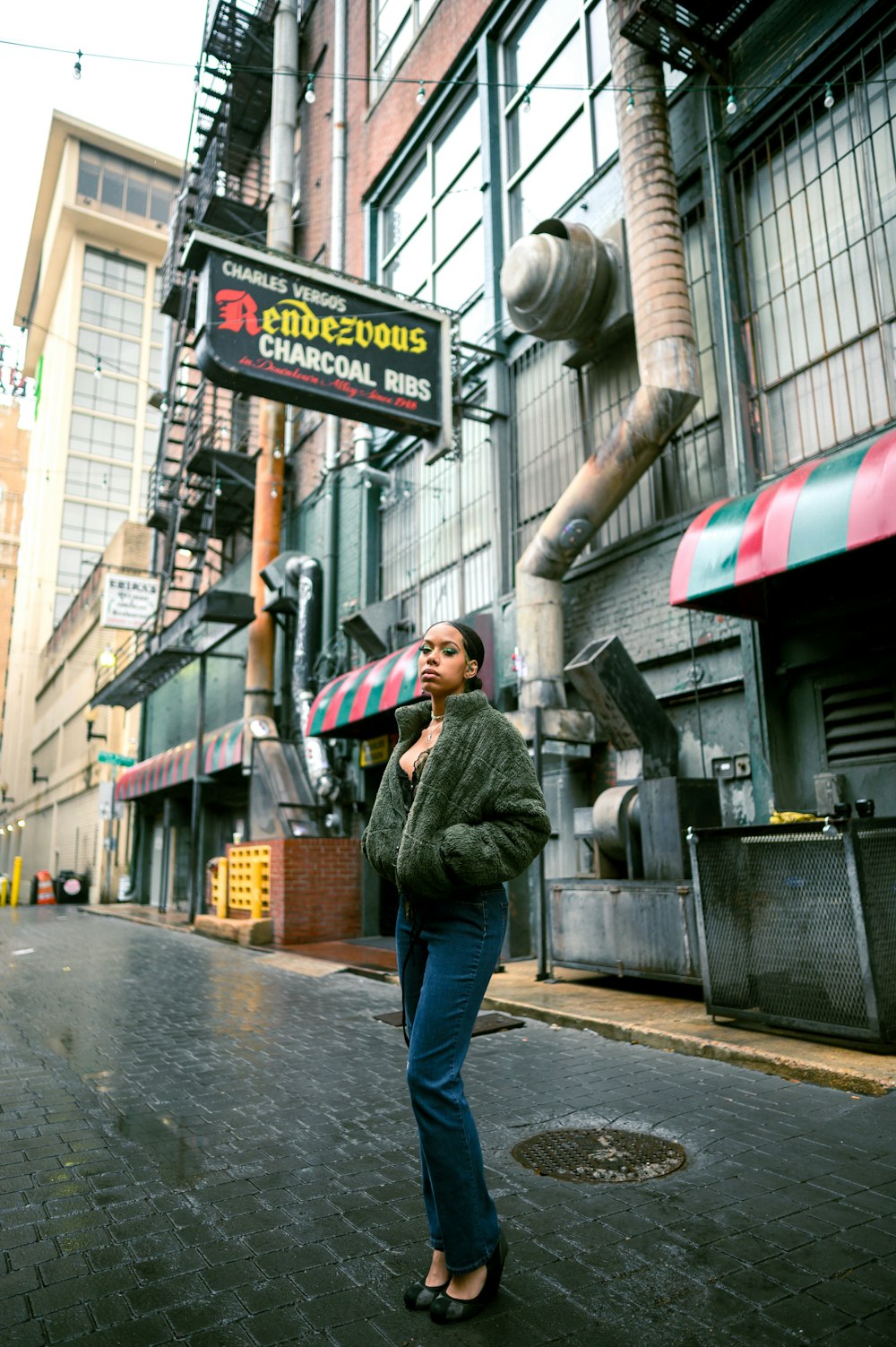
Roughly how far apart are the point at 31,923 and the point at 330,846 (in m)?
9.52

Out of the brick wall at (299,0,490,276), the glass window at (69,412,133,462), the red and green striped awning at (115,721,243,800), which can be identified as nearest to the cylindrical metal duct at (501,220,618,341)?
the brick wall at (299,0,490,276)

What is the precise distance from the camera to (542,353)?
1215 centimetres

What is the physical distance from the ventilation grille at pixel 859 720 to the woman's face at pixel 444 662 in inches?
215

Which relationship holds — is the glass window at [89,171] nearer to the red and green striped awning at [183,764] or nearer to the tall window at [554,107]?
the red and green striped awning at [183,764]

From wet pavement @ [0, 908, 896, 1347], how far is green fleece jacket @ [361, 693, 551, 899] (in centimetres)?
123

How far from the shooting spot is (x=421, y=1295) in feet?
8.29

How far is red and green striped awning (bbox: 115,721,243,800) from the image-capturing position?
17375mm

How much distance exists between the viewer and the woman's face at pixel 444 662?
2830mm

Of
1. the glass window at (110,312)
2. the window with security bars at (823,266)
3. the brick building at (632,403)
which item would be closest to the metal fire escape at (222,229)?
the brick building at (632,403)

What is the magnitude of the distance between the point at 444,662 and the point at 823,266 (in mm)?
7232

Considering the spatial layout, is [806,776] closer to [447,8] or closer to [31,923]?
[447,8]

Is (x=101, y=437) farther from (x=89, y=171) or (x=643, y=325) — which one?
(x=643, y=325)

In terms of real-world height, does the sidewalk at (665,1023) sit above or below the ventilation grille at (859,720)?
below

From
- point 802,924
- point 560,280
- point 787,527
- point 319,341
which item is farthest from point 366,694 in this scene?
point 802,924
